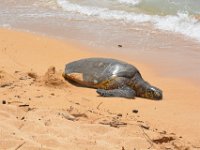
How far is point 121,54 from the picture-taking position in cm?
727

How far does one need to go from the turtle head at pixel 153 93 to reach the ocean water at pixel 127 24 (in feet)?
3.49

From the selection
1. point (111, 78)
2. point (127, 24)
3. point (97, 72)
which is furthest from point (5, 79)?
point (127, 24)

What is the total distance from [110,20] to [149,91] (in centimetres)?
516

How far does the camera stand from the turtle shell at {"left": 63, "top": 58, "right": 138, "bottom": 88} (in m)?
5.46

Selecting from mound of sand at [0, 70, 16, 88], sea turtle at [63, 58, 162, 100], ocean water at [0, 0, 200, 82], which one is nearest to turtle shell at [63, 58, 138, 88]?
sea turtle at [63, 58, 162, 100]

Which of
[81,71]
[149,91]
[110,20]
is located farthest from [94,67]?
[110,20]

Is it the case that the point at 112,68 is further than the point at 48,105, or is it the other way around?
the point at 112,68

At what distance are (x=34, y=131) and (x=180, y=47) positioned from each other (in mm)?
4771

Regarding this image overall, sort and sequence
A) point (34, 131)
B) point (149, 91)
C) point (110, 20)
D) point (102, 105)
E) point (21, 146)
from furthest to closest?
1. point (110, 20)
2. point (149, 91)
3. point (102, 105)
4. point (34, 131)
5. point (21, 146)

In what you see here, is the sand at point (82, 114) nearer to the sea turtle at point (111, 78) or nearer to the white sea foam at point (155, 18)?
the sea turtle at point (111, 78)

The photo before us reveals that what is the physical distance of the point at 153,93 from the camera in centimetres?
521

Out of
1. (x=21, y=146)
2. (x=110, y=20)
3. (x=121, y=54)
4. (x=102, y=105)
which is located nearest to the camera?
(x=21, y=146)

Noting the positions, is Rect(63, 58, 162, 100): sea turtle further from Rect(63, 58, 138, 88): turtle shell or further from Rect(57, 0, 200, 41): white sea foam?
Rect(57, 0, 200, 41): white sea foam

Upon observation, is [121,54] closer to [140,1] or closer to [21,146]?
[21,146]
